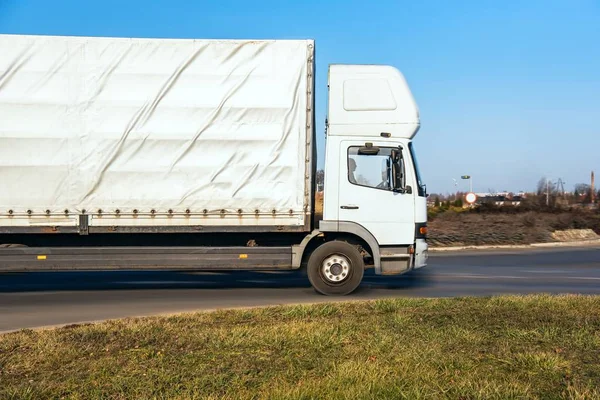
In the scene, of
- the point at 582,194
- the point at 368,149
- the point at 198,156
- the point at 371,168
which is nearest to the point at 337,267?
the point at 371,168

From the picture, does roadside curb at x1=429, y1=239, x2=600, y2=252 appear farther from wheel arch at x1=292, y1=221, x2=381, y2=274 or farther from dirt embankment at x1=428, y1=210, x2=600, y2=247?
wheel arch at x1=292, y1=221, x2=381, y2=274

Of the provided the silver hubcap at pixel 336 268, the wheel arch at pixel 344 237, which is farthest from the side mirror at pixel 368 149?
the silver hubcap at pixel 336 268

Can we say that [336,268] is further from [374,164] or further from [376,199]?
[374,164]

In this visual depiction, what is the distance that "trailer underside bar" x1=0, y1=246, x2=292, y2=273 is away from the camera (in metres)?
10.6

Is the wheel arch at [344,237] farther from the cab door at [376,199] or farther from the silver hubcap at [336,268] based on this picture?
the silver hubcap at [336,268]

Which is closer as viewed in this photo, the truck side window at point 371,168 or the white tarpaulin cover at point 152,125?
the white tarpaulin cover at point 152,125

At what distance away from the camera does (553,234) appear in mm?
27656

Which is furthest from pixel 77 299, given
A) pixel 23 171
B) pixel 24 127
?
pixel 24 127

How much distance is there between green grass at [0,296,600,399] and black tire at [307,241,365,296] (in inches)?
101

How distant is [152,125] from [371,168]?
3617mm

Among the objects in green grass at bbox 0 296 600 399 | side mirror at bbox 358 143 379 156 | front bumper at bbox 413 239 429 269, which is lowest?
green grass at bbox 0 296 600 399

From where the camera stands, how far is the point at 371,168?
10.9 metres

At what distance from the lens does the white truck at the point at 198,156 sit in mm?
10508

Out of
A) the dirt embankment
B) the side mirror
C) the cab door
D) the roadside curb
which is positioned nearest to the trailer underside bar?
the cab door
